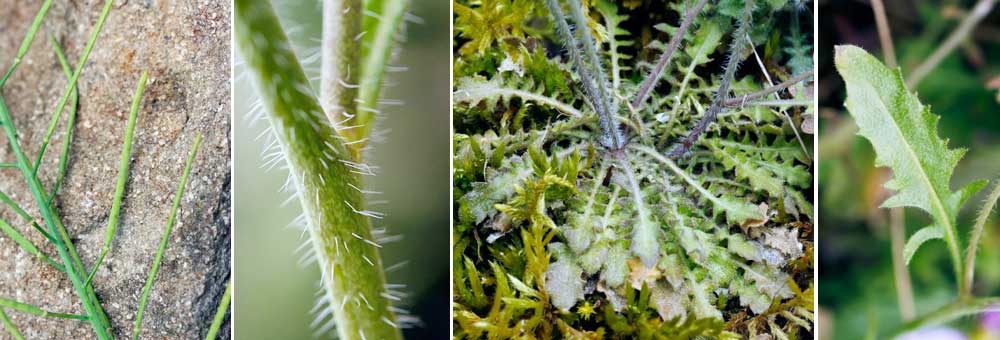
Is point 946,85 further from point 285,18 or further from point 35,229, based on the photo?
point 35,229

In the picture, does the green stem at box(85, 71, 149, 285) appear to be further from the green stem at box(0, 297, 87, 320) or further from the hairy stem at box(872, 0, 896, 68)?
the hairy stem at box(872, 0, 896, 68)

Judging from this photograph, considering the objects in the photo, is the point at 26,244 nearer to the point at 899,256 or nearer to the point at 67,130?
the point at 67,130

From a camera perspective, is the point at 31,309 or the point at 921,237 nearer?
the point at 921,237

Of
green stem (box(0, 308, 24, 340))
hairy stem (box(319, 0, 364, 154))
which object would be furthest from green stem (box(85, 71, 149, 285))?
hairy stem (box(319, 0, 364, 154))

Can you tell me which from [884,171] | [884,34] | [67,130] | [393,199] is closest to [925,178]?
[884,171]

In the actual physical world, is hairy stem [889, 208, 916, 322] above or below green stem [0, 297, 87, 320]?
above

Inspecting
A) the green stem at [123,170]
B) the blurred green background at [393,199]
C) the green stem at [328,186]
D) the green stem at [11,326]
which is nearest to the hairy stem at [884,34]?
the blurred green background at [393,199]
